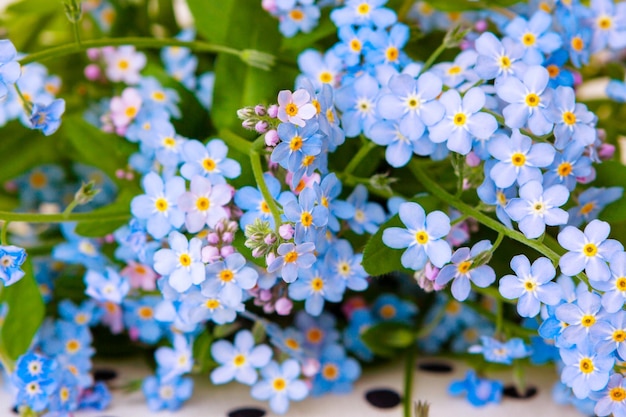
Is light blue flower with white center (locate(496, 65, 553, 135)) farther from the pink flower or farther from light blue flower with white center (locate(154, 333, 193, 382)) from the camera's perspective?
light blue flower with white center (locate(154, 333, 193, 382))

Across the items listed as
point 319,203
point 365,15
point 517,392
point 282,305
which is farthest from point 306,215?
point 517,392

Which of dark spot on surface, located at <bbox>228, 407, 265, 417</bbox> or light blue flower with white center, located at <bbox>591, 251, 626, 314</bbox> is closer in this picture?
light blue flower with white center, located at <bbox>591, 251, 626, 314</bbox>

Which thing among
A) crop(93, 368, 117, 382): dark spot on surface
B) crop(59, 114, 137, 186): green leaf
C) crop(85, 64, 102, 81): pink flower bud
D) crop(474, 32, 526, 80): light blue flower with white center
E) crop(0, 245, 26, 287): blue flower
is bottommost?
crop(0, 245, 26, 287): blue flower

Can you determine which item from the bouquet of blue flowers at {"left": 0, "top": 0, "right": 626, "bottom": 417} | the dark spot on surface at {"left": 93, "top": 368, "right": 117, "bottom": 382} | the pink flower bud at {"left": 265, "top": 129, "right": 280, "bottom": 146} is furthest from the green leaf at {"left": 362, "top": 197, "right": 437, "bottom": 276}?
the dark spot on surface at {"left": 93, "top": 368, "right": 117, "bottom": 382}

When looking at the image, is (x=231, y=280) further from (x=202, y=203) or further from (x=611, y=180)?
(x=611, y=180)

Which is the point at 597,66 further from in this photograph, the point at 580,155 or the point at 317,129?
the point at 317,129

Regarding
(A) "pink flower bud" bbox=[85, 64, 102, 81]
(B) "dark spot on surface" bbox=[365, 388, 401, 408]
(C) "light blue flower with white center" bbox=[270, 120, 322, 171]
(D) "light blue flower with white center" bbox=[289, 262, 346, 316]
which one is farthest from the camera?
(A) "pink flower bud" bbox=[85, 64, 102, 81]
